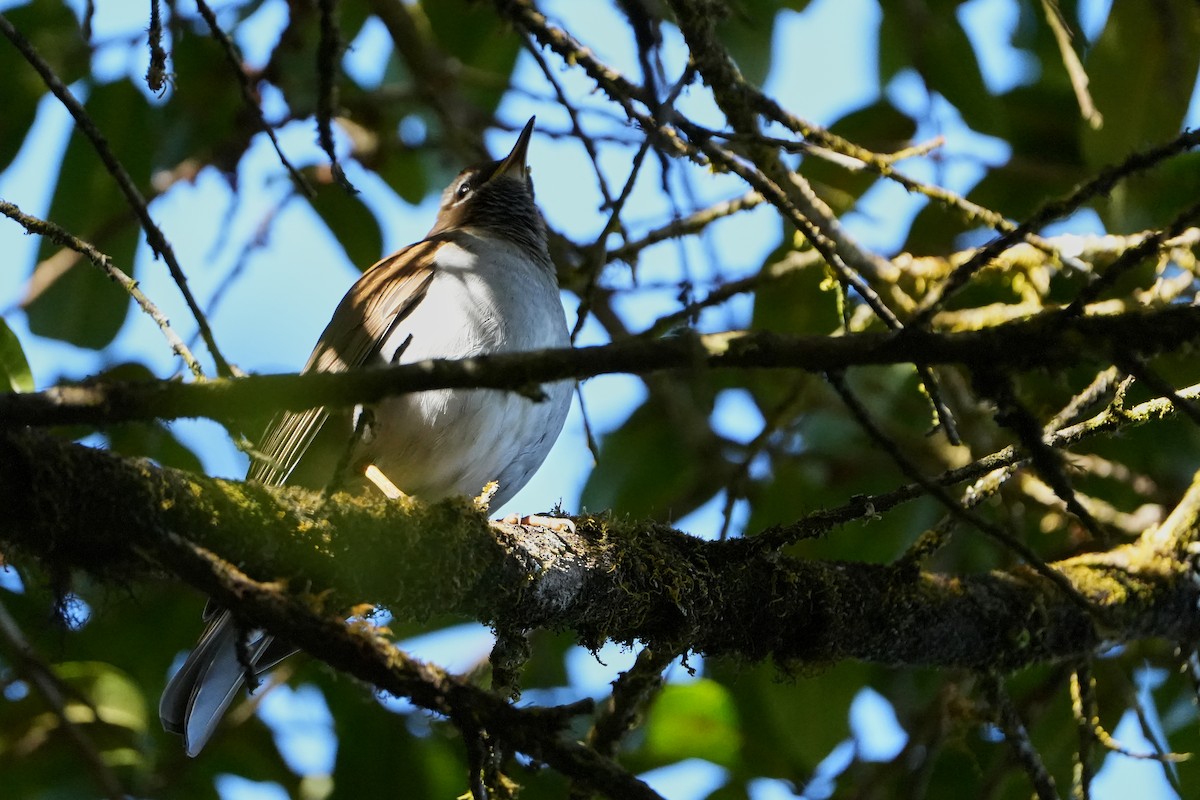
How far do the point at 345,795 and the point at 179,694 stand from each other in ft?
2.73

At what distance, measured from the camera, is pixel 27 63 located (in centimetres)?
452

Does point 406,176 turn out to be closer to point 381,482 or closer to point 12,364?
point 381,482

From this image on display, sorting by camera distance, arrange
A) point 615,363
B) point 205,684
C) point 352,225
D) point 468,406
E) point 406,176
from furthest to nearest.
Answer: point 406,176, point 352,225, point 468,406, point 205,684, point 615,363

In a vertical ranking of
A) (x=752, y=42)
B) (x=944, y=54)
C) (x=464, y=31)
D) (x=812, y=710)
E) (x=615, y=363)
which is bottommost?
(x=615, y=363)

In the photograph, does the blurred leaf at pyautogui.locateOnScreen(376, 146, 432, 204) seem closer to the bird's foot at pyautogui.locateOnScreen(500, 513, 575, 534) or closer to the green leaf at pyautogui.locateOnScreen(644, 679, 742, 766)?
the green leaf at pyautogui.locateOnScreen(644, 679, 742, 766)

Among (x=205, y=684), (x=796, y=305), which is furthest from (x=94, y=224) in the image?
(x=796, y=305)

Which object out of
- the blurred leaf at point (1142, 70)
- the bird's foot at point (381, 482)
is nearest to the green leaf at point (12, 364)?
the bird's foot at point (381, 482)

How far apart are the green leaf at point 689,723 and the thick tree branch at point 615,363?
2873 millimetres

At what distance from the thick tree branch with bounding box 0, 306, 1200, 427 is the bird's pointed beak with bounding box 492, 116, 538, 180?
13.8 feet

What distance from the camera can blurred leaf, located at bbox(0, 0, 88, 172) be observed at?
452 centimetres

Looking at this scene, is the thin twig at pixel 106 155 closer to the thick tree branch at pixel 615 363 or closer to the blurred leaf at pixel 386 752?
the thick tree branch at pixel 615 363

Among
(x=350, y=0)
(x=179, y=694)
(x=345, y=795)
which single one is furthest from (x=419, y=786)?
(x=350, y=0)

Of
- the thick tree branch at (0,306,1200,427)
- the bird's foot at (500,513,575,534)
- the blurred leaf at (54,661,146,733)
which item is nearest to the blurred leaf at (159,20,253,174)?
the blurred leaf at (54,661,146,733)

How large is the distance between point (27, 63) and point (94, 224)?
65cm
